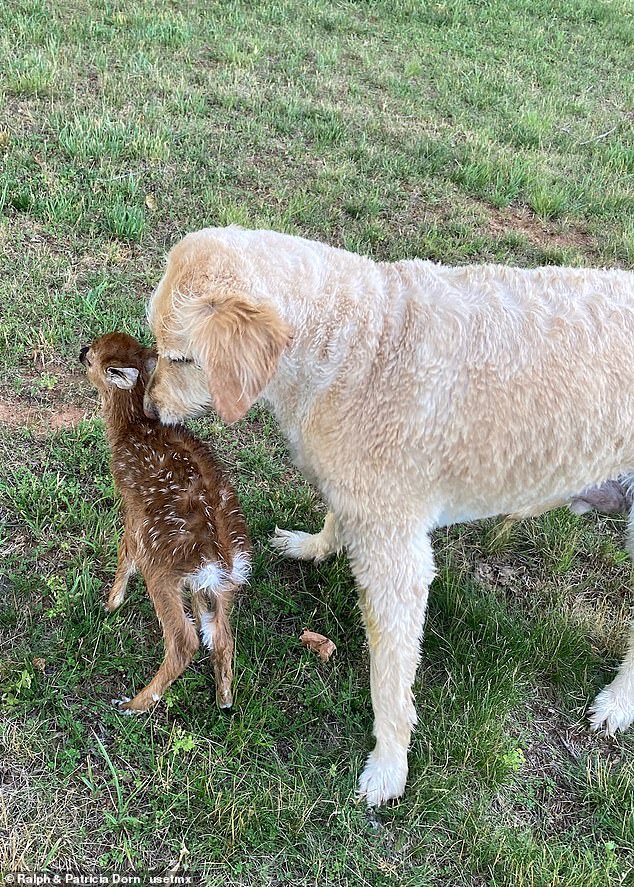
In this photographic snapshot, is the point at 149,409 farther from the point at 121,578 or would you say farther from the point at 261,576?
the point at 261,576

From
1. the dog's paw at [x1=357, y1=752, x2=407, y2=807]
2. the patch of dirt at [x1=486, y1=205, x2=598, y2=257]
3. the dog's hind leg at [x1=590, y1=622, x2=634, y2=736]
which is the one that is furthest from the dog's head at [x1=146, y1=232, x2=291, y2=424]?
the patch of dirt at [x1=486, y1=205, x2=598, y2=257]

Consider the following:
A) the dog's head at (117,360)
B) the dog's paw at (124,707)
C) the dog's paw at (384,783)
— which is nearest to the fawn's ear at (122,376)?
the dog's head at (117,360)

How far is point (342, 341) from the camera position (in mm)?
2463

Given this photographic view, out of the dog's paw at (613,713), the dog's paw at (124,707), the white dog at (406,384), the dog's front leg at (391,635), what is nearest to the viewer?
the white dog at (406,384)

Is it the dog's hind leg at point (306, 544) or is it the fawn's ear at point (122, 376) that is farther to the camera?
the dog's hind leg at point (306, 544)

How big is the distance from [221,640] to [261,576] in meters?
0.64

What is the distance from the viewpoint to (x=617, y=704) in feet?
10.2

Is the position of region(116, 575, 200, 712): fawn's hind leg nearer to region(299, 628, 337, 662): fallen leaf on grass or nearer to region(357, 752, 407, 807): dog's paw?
region(299, 628, 337, 662): fallen leaf on grass

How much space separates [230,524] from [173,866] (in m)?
1.20

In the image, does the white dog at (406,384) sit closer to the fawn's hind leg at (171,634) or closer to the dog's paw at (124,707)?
the fawn's hind leg at (171,634)

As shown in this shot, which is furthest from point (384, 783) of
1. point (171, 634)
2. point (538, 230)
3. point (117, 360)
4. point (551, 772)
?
point (538, 230)

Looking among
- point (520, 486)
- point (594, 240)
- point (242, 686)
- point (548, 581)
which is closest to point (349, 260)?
point (520, 486)

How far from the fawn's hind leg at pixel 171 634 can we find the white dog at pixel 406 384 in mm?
662

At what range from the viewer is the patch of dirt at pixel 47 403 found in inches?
143
